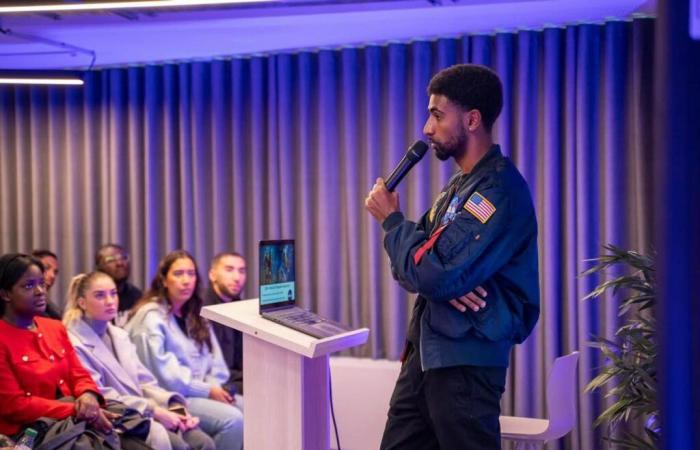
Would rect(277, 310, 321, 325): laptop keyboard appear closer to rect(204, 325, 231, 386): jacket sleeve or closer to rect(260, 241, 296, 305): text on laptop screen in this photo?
rect(260, 241, 296, 305): text on laptop screen

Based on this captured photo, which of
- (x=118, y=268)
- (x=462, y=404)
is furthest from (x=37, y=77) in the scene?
(x=462, y=404)

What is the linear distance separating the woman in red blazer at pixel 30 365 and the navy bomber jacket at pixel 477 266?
6.02 ft

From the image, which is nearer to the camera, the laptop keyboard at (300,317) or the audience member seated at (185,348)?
the laptop keyboard at (300,317)

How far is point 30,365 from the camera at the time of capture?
3256 millimetres

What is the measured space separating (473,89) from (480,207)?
0.33m

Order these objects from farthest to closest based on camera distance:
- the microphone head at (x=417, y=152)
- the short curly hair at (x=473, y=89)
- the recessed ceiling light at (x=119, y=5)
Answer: the recessed ceiling light at (x=119, y=5)
the microphone head at (x=417, y=152)
the short curly hair at (x=473, y=89)

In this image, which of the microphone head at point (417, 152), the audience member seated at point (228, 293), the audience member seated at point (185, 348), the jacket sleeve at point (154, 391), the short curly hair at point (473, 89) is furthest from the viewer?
the audience member seated at point (228, 293)

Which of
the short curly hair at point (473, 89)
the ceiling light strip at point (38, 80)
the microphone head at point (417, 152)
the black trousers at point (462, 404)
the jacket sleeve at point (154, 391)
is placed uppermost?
the ceiling light strip at point (38, 80)

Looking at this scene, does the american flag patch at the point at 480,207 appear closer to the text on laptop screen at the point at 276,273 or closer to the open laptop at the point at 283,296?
the open laptop at the point at 283,296

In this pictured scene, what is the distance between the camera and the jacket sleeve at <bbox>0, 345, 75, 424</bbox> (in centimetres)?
312

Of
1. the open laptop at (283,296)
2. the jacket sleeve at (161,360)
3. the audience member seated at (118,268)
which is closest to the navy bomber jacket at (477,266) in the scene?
the open laptop at (283,296)

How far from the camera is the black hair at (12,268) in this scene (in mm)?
3252

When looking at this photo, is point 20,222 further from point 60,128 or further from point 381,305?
point 381,305

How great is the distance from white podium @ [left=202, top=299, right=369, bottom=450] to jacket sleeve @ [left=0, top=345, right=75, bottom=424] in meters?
1.08
